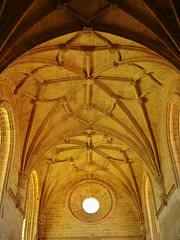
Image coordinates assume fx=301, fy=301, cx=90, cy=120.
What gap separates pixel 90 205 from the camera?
20.5 meters

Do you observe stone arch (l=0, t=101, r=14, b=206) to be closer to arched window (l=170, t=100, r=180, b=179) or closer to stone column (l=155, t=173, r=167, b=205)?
stone column (l=155, t=173, r=167, b=205)

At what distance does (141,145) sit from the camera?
15.5m

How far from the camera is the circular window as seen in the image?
2017cm

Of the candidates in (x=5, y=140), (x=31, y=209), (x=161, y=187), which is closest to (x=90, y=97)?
(x=5, y=140)

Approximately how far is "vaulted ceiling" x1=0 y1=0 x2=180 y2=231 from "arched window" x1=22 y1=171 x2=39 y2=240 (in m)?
0.73

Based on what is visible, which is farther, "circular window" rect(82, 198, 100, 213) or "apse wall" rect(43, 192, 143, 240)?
"circular window" rect(82, 198, 100, 213)

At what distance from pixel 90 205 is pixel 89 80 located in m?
9.80

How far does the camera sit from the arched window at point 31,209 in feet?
58.1

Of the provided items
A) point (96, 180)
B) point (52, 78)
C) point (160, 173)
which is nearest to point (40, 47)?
point (52, 78)

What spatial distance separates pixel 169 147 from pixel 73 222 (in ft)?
31.6

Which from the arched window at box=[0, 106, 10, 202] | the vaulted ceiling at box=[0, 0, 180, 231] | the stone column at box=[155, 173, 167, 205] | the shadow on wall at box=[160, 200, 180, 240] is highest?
the vaulted ceiling at box=[0, 0, 180, 231]

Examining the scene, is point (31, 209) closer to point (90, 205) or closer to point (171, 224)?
point (90, 205)

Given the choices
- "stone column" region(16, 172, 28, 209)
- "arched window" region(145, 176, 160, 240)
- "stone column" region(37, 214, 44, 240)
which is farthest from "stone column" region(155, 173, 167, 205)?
"stone column" region(37, 214, 44, 240)

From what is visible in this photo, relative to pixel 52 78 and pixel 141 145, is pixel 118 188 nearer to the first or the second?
pixel 141 145
